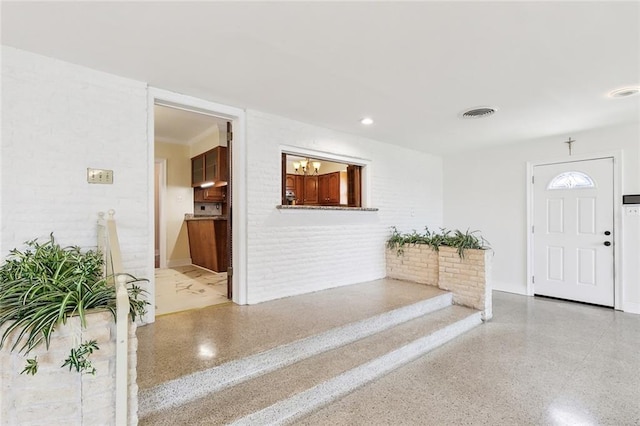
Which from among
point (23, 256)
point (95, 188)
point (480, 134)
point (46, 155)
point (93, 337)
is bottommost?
point (93, 337)

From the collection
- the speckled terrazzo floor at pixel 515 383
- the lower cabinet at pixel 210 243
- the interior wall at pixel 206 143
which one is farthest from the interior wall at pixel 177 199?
the speckled terrazzo floor at pixel 515 383

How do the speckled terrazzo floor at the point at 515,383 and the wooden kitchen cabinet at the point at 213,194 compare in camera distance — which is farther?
the wooden kitchen cabinet at the point at 213,194

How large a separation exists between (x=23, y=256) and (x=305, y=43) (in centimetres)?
247

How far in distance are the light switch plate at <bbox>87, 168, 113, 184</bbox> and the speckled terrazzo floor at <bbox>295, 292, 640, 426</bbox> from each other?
95.7 inches

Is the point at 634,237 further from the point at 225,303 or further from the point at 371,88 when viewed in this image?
the point at 225,303

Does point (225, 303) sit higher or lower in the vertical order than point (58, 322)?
lower

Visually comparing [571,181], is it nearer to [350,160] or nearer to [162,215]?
[350,160]

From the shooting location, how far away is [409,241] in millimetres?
4855

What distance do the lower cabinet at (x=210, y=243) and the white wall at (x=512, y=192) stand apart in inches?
171

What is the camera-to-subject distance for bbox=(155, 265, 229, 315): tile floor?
3532 mm

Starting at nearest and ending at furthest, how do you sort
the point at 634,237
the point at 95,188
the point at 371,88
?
the point at 95,188 → the point at 371,88 → the point at 634,237

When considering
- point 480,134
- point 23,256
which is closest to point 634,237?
point 480,134

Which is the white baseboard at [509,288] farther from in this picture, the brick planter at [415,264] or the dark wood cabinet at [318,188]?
the dark wood cabinet at [318,188]

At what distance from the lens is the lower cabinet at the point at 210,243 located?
5.45 m
